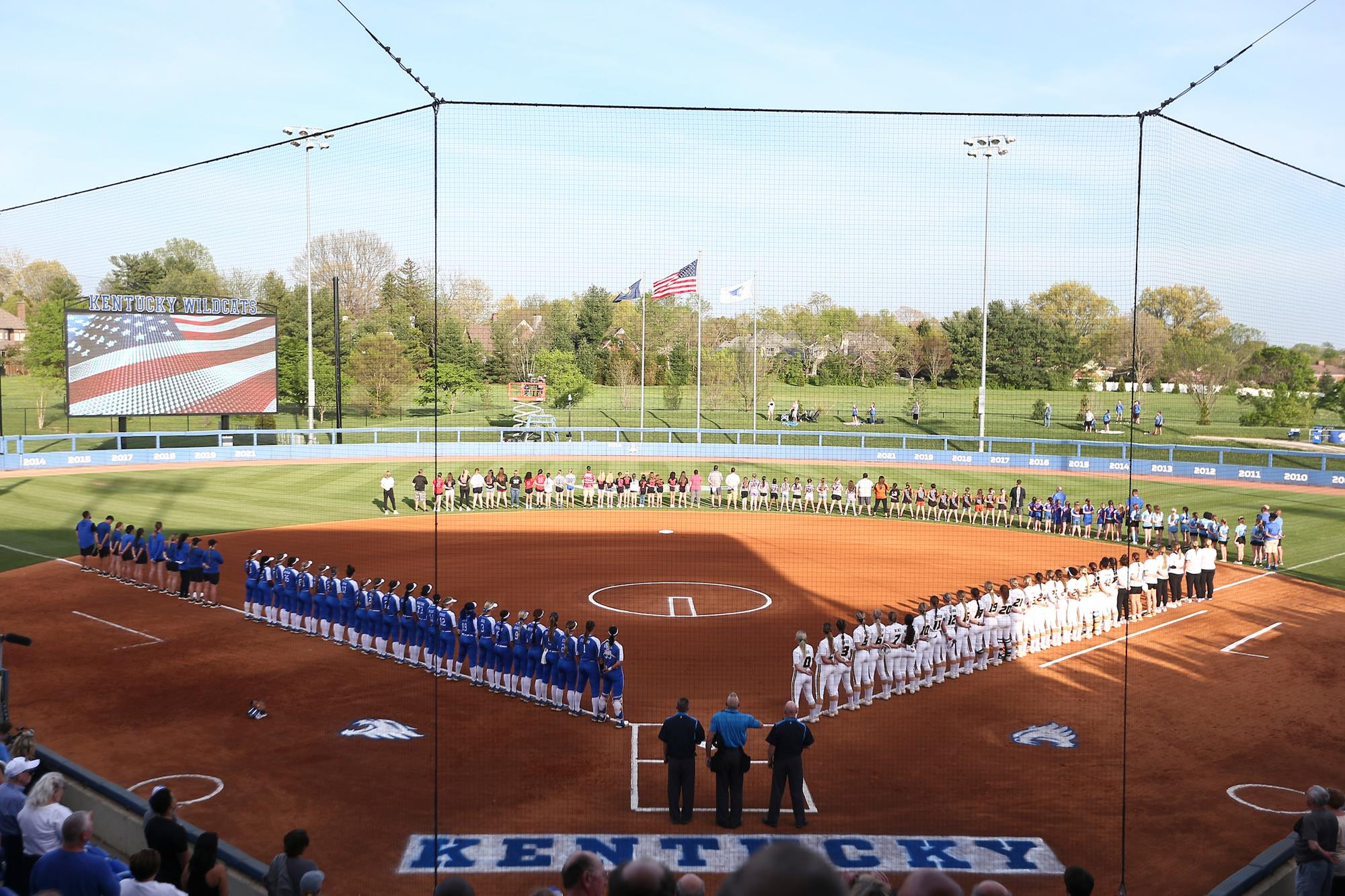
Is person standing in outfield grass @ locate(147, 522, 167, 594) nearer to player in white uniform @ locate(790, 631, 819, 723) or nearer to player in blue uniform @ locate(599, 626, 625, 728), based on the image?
player in blue uniform @ locate(599, 626, 625, 728)

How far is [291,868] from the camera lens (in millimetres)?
7000

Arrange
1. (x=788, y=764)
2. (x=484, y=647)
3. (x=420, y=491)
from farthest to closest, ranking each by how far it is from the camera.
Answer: (x=420, y=491)
(x=484, y=647)
(x=788, y=764)

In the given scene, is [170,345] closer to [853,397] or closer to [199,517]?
[199,517]

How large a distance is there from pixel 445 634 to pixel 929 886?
44.2ft

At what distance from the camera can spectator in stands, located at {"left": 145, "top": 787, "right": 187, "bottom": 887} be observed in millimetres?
7367

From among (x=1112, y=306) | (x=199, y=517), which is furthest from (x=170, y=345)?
(x=1112, y=306)

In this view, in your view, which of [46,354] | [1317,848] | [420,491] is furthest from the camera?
[46,354]

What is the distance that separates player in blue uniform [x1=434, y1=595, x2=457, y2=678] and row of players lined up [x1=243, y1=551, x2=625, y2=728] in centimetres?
2

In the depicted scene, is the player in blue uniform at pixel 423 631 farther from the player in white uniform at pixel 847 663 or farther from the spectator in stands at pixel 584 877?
the spectator in stands at pixel 584 877

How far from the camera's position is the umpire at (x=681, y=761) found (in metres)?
10.9

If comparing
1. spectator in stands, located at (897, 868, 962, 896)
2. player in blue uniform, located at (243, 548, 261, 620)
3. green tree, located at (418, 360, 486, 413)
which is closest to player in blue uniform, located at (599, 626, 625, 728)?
player in blue uniform, located at (243, 548, 261, 620)

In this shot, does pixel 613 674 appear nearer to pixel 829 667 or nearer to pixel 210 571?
pixel 829 667

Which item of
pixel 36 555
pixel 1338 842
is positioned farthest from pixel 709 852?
pixel 36 555

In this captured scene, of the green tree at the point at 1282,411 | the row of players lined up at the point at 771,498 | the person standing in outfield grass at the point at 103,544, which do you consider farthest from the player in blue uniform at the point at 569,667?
the green tree at the point at 1282,411
